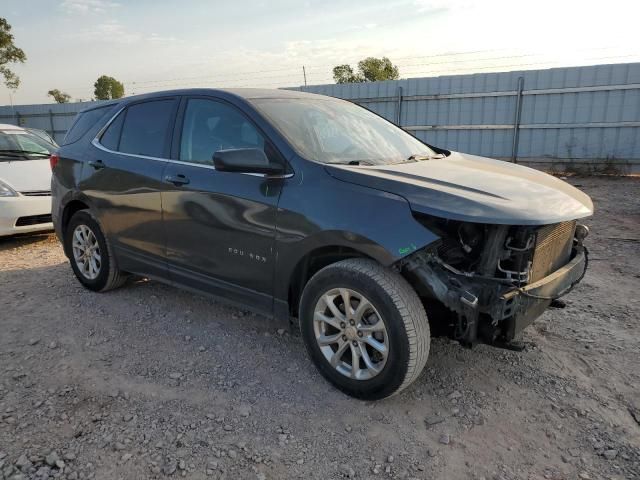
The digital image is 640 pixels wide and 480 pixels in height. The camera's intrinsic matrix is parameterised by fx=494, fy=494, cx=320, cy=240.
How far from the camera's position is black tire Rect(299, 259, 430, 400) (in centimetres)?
260

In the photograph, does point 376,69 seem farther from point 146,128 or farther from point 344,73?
point 146,128

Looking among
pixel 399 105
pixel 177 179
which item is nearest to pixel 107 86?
pixel 399 105

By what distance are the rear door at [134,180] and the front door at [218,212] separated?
0.51ft

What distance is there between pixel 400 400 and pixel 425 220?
108 cm

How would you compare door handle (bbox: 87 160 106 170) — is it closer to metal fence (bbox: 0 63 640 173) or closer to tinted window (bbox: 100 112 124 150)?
tinted window (bbox: 100 112 124 150)

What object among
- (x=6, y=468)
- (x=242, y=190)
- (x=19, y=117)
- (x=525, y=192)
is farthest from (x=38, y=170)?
(x=19, y=117)

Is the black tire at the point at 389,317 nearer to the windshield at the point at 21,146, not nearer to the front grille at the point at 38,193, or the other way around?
the front grille at the point at 38,193

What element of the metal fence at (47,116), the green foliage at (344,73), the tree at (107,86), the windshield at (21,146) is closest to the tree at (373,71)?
the green foliage at (344,73)

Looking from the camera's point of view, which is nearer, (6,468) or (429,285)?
(6,468)

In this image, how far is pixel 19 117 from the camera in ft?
71.9

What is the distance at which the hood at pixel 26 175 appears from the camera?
251 inches

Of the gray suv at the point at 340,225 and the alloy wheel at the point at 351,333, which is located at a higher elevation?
the gray suv at the point at 340,225

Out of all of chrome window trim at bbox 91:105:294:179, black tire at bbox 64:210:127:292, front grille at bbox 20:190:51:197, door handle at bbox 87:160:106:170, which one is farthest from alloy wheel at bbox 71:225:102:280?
front grille at bbox 20:190:51:197

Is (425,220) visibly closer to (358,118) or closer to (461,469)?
(461,469)
